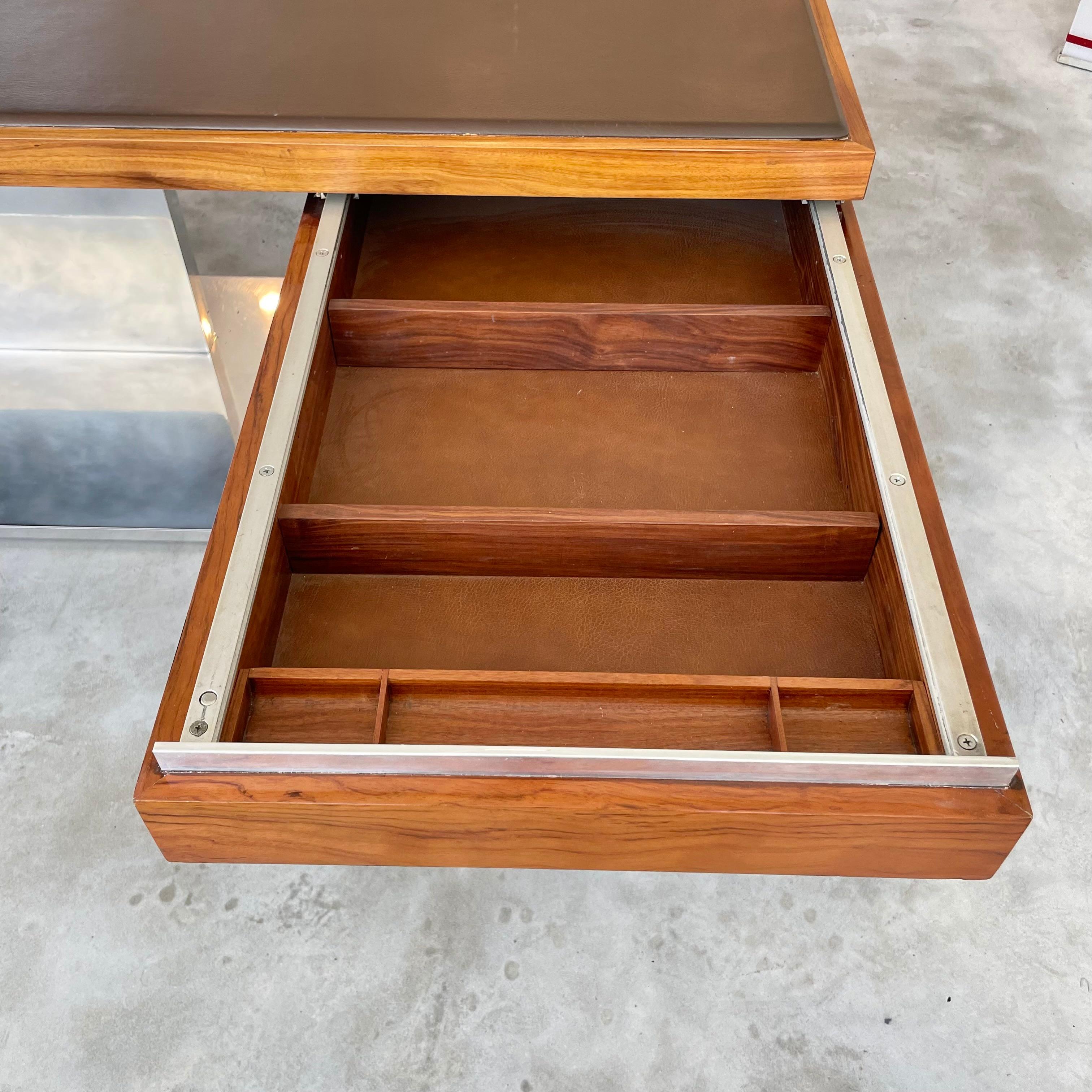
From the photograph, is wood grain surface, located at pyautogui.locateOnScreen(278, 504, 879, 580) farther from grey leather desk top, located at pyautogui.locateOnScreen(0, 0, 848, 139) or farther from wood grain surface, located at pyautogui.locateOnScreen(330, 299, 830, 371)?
grey leather desk top, located at pyautogui.locateOnScreen(0, 0, 848, 139)

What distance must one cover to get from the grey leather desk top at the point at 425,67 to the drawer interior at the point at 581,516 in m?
0.21

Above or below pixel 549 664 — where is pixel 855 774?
above

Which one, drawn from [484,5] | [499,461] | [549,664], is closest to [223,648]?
[549,664]

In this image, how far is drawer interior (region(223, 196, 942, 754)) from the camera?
3.37 ft

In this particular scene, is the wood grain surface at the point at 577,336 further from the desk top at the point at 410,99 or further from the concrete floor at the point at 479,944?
the concrete floor at the point at 479,944

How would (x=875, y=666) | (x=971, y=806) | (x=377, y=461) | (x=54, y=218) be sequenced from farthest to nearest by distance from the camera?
(x=54, y=218) → (x=377, y=461) → (x=875, y=666) → (x=971, y=806)

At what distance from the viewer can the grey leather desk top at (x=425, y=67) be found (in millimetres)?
1365

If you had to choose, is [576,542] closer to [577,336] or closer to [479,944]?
[577,336]

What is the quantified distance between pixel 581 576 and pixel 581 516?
0.11 meters

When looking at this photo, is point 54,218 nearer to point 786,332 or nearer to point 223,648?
point 223,648

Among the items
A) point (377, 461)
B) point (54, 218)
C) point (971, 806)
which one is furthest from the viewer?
point (54, 218)

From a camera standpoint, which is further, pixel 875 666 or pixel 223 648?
pixel 875 666

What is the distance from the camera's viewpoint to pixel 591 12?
5.11ft

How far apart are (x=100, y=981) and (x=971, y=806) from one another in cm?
115
